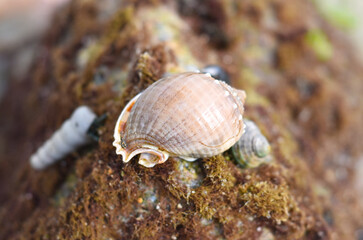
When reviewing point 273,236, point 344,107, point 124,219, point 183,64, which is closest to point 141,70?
point 183,64

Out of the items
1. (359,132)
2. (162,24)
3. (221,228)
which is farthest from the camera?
(359,132)

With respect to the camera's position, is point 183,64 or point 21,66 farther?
point 21,66

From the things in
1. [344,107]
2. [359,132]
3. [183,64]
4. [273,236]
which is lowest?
[359,132]

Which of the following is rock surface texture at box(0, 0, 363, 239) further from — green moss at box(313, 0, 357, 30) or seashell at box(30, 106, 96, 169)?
green moss at box(313, 0, 357, 30)

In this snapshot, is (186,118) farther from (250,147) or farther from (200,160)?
(250,147)

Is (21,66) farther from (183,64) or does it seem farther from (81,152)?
(183,64)

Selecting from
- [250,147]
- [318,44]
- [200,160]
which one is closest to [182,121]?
[200,160]

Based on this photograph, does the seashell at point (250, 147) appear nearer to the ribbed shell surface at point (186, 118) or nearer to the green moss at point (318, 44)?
the ribbed shell surface at point (186, 118)
